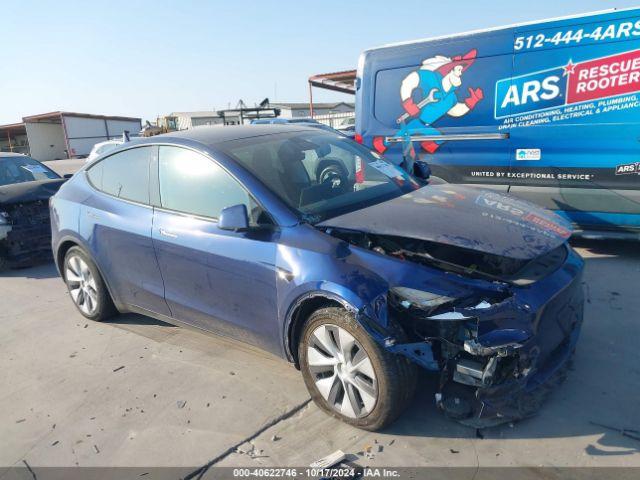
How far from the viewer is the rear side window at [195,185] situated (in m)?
3.20

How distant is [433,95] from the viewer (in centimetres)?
587

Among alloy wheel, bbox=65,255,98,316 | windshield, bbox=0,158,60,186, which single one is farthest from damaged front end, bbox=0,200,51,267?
alloy wheel, bbox=65,255,98,316

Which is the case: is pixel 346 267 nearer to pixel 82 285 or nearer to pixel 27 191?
pixel 82 285

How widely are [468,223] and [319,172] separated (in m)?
1.19

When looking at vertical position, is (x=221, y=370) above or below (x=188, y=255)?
below

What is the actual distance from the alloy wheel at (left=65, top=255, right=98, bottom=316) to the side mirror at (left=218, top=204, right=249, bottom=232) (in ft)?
6.77

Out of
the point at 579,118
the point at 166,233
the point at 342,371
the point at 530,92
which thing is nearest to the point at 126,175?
the point at 166,233

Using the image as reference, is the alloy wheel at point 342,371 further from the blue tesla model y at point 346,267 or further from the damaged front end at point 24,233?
the damaged front end at point 24,233

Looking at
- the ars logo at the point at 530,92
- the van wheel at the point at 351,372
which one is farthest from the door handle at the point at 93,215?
the ars logo at the point at 530,92

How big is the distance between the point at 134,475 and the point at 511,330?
2131 millimetres

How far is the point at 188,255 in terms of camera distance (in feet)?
10.9

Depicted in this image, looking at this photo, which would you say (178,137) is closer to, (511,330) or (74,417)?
(74,417)

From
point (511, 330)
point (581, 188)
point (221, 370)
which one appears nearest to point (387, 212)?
point (511, 330)

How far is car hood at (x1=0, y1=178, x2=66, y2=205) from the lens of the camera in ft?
20.9
